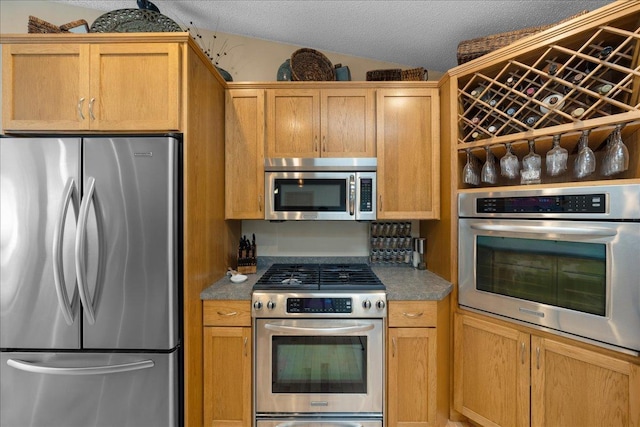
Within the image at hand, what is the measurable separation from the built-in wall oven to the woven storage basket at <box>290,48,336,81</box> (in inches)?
54.8

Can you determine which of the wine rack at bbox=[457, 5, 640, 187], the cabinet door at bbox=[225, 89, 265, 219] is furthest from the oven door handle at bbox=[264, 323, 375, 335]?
the wine rack at bbox=[457, 5, 640, 187]

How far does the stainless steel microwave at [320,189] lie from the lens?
210cm

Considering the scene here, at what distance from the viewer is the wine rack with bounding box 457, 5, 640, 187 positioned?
4.51 ft

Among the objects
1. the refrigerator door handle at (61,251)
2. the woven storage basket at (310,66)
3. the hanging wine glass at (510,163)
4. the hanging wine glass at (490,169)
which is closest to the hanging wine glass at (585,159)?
the hanging wine glass at (510,163)

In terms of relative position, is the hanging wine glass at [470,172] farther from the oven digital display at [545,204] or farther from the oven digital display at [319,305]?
the oven digital display at [319,305]

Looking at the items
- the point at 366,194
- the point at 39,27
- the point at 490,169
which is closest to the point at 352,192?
the point at 366,194

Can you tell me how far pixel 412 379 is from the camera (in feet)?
5.74

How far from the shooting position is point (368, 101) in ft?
6.99

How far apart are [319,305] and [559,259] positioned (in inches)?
52.7

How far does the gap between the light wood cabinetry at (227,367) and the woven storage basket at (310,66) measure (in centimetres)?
177

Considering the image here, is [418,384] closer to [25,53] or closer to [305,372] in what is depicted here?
[305,372]

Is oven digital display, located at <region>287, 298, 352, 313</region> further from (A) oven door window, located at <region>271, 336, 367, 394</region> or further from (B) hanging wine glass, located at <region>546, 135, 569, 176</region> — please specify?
(B) hanging wine glass, located at <region>546, 135, 569, 176</region>

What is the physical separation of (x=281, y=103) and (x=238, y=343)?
5.57 feet

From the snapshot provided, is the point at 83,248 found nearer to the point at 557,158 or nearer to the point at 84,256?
the point at 84,256
